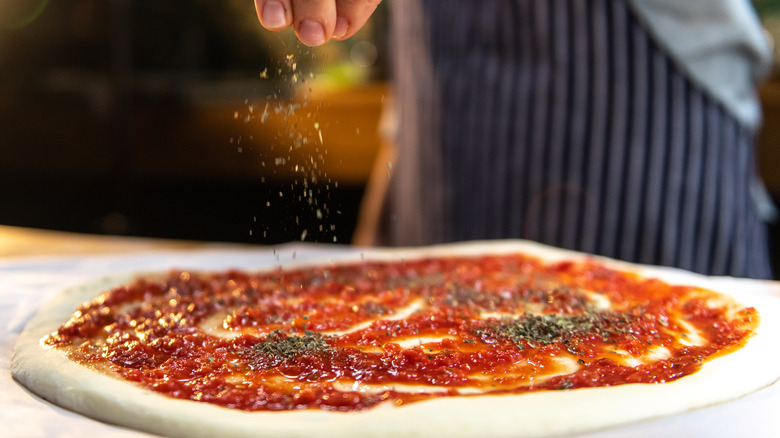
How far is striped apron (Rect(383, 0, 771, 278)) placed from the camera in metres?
1.92

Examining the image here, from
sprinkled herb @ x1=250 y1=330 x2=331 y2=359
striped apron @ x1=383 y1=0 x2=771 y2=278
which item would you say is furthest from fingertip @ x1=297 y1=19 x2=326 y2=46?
striped apron @ x1=383 y1=0 x2=771 y2=278

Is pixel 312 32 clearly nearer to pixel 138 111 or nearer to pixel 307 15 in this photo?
pixel 307 15

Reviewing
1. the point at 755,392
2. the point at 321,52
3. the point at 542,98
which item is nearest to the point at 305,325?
the point at 321,52

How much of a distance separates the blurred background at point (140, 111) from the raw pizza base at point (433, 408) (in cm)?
396

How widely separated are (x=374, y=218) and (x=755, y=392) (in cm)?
182

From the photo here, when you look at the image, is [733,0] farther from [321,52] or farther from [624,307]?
[321,52]

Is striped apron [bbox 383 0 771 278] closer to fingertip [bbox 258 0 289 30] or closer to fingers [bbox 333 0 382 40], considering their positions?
fingers [bbox 333 0 382 40]

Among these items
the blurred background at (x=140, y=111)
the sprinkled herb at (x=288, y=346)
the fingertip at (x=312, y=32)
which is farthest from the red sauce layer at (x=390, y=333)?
the blurred background at (x=140, y=111)

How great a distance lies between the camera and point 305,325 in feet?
4.33

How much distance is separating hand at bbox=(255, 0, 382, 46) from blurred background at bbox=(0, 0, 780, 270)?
152 inches

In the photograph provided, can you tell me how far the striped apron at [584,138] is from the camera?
1.92 meters

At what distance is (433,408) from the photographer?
3.07ft

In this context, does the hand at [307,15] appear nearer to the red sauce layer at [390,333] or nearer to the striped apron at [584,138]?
the red sauce layer at [390,333]

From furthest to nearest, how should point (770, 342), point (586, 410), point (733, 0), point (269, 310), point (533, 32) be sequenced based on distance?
point (533, 32) → point (733, 0) → point (269, 310) → point (770, 342) → point (586, 410)
